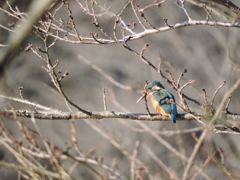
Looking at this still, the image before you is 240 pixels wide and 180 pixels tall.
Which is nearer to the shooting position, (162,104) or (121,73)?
(162,104)

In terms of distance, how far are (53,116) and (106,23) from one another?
6.99m

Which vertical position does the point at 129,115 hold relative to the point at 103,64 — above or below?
below

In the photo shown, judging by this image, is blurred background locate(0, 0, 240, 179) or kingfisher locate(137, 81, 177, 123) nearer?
kingfisher locate(137, 81, 177, 123)

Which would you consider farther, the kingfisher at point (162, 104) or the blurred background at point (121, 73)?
the blurred background at point (121, 73)

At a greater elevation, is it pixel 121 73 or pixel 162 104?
pixel 121 73

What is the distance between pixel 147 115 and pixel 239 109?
20.4 ft

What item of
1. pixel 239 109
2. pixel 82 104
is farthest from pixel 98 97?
pixel 239 109

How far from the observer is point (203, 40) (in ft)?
33.6

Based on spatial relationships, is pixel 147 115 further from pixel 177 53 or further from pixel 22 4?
pixel 177 53

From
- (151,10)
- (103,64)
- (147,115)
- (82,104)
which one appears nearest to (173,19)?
(151,10)

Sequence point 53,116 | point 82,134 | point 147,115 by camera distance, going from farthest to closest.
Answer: point 82,134 → point 147,115 → point 53,116

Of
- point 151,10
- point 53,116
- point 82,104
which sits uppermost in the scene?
point 151,10

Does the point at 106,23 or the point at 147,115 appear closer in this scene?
the point at 147,115

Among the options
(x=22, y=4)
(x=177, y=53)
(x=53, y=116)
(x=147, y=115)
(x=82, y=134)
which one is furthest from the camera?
(x=177, y=53)
